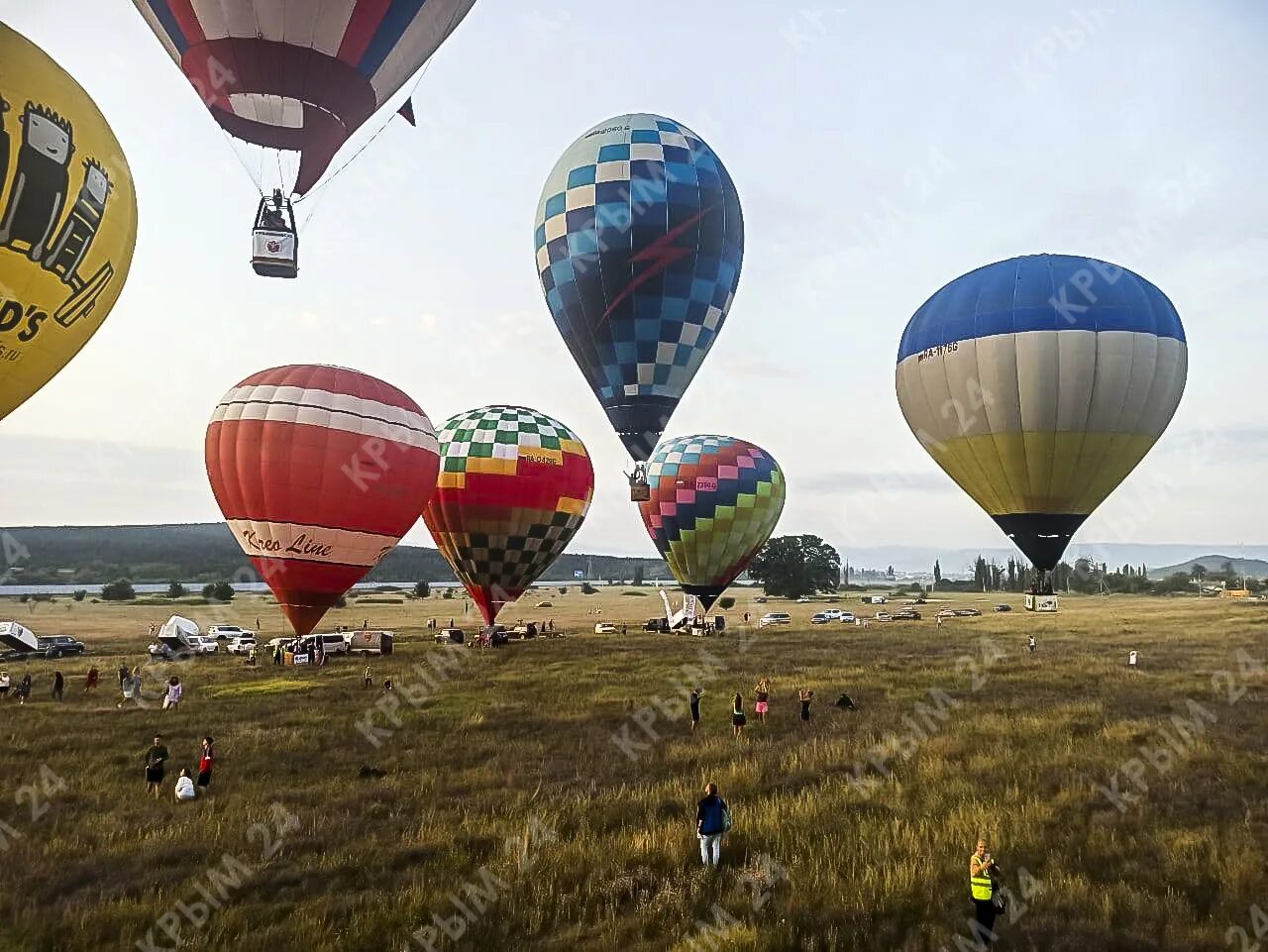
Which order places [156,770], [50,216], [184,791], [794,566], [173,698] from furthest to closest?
[794,566] < [173,698] < [50,216] < [156,770] < [184,791]

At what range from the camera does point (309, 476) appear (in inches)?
711

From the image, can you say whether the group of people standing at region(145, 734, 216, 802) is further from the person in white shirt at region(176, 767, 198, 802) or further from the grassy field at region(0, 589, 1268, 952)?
the grassy field at region(0, 589, 1268, 952)

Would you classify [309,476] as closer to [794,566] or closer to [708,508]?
[708,508]

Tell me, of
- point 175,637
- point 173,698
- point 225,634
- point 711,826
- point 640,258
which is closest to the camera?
point 711,826

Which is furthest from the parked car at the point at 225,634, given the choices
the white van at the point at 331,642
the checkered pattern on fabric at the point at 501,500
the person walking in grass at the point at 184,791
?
the person walking in grass at the point at 184,791

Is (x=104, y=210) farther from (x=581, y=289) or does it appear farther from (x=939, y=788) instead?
(x=939, y=788)

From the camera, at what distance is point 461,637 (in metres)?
31.6

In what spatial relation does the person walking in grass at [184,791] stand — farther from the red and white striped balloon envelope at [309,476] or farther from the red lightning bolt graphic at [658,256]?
the red lightning bolt graphic at [658,256]

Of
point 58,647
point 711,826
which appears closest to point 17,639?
point 58,647

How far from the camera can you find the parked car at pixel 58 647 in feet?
92.1

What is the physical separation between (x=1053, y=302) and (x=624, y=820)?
646 inches

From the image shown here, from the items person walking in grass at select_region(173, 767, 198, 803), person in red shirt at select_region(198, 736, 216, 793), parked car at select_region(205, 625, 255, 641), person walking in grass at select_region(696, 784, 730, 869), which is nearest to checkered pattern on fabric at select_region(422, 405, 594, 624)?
parked car at select_region(205, 625, 255, 641)

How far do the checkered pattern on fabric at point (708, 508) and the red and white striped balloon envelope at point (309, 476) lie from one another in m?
16.6

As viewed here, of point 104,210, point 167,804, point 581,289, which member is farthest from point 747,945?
point 581,289
